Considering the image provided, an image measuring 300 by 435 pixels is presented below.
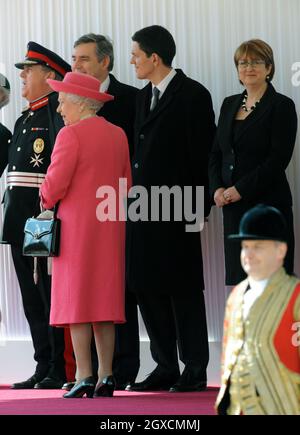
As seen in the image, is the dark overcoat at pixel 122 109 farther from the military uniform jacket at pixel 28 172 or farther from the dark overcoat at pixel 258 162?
the dark overcoat at pixel 258 162

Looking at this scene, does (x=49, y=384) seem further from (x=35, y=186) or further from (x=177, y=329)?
(x=35, y=186)

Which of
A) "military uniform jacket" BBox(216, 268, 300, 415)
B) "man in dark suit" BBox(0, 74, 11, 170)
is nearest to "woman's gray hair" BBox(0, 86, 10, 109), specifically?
"man in dark suit" BBox(0, 74, 11, 170)

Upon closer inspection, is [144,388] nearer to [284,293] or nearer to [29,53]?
[29,53]

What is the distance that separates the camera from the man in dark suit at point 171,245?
6.93 m

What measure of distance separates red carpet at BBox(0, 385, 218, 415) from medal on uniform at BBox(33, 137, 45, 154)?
1387 mm

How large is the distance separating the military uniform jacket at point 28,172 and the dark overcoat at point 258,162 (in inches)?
45.1

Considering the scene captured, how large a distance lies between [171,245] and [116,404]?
1196 mm

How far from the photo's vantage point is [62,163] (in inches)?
251

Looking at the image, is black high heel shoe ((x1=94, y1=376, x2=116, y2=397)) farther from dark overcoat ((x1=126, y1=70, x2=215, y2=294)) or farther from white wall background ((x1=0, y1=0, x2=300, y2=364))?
white wall background ((x1=0, y1=0, x2=300, y2=364))

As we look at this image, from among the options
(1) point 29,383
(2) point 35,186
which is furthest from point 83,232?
(1) point 29,383

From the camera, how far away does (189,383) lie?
6836mm

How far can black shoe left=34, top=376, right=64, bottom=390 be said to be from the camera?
7.23 m

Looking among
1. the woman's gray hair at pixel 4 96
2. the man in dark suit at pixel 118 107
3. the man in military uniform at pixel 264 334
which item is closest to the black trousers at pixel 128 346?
the man in dark suit at pixel 118 107

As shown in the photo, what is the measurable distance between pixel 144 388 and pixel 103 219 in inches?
40.4
